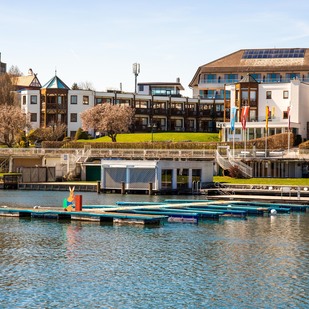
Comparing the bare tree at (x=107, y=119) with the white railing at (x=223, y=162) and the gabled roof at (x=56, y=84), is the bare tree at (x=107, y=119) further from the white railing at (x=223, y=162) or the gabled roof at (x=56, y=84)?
the white railing at (x=223, y=162)

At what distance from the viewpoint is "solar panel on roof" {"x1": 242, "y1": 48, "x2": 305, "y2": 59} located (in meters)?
146

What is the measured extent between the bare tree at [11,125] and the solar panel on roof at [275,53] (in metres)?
47.6

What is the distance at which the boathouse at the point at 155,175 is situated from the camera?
8194 cm

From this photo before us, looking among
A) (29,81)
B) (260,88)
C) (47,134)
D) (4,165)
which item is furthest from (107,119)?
(29,81)

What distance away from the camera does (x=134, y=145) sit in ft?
356

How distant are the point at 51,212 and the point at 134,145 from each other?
5140 cm

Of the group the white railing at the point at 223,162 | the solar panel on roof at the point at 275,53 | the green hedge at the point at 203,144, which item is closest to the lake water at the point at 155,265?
the white railing at the point at 223,162

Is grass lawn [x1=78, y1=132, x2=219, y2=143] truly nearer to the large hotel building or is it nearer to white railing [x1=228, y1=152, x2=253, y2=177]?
the large hotel building

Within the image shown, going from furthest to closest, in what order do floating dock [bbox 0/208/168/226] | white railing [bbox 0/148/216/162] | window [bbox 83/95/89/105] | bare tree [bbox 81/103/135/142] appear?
window [bbox 83/95/89/105], bare tree [bbox 81/103/135/142], white railing [bbox 0/148/216/162], floating dock [bbox 0/208/168/226]

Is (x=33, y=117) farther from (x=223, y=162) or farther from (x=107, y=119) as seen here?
(x=223, y=162)

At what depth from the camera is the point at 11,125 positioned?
402ft

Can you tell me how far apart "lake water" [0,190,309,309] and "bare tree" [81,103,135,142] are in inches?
2765

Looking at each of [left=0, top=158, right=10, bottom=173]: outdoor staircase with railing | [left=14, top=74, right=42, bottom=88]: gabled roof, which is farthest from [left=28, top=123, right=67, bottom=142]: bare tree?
[left=14, top=74, right=42, bottom=88]: gabled roof

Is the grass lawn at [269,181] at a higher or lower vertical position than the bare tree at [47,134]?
lower
